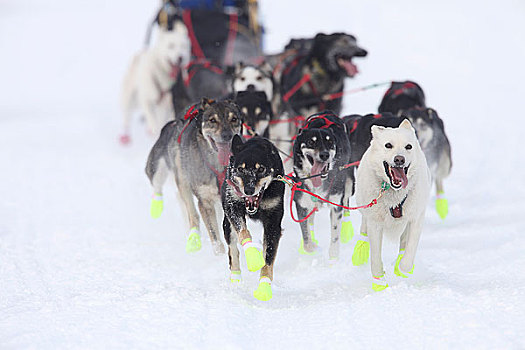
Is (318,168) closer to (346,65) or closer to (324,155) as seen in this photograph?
(324,155)

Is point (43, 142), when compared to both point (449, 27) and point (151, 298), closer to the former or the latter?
point (151, 298)

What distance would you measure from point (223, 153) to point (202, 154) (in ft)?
0.44

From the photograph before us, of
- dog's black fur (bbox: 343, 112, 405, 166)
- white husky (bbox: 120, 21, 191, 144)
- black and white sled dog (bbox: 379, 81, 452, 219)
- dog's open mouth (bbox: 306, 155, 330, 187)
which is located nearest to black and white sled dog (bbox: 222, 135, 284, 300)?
dog's open mouth (bbox: 306, 155, 330, 187)

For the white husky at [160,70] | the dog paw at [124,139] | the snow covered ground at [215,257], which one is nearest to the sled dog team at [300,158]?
the snow covered ground at [215,257]

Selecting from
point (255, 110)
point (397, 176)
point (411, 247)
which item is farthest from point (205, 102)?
point (411, 247)

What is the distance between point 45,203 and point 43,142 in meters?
2.11

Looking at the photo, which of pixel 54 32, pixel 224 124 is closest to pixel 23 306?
pixel 224 124

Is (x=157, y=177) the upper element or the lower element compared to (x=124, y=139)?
Result: upper

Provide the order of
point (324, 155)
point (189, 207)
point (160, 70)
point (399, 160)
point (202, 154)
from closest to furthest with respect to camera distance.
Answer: point (399, 160) → point (324, 155) → point (202, 154) → point (189, 207) → point (160, 70)

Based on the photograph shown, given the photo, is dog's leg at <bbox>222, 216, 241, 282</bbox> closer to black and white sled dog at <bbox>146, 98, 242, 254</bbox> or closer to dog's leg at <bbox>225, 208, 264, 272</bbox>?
dog's leg at <bbox>225, 208, 264, 272</bbox>

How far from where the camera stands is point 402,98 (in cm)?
432

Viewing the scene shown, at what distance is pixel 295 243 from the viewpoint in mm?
4031

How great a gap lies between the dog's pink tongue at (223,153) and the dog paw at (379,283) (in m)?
1.01

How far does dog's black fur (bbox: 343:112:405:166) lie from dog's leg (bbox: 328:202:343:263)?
341mm
